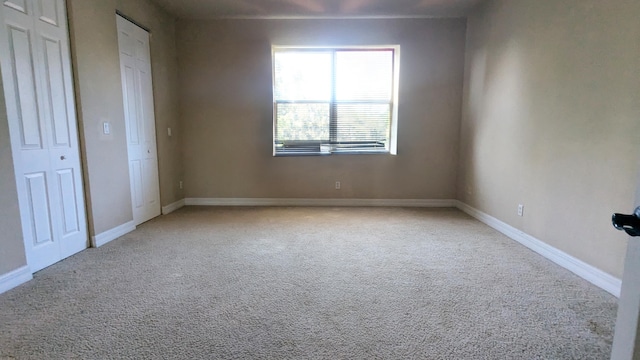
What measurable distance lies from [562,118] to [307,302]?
2617 millimetres

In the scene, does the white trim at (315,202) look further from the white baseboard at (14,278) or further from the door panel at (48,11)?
the door panel at (48,11)

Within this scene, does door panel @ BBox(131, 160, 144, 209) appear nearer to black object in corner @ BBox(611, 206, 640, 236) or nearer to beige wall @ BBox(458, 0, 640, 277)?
black object in corner @ BBox(611, 206, 640, 236)

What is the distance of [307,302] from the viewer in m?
2.02

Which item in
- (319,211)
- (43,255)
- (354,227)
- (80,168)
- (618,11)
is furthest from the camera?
(319,211)

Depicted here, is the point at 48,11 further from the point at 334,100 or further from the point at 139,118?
the point at 334,100

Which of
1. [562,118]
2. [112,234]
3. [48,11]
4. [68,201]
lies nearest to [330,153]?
[562,118]

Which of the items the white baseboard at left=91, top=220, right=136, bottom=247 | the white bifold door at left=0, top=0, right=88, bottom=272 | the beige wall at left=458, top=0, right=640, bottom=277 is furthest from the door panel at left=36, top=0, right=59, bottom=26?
the beige wall at left=458, top=0, right=640, bottom=277

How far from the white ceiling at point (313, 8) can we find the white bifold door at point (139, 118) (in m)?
0.74

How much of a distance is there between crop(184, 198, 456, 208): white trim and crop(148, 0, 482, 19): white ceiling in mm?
2693

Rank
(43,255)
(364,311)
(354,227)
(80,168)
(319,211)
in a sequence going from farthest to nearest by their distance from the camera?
(319,211)
(354,227)
(80,168)
(43,255)
(364,311)

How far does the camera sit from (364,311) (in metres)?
1.92

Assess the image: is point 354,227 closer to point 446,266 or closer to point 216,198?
point 446,266

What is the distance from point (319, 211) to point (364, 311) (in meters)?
2.61

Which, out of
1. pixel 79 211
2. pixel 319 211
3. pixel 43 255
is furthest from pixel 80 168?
pixel 319 211
